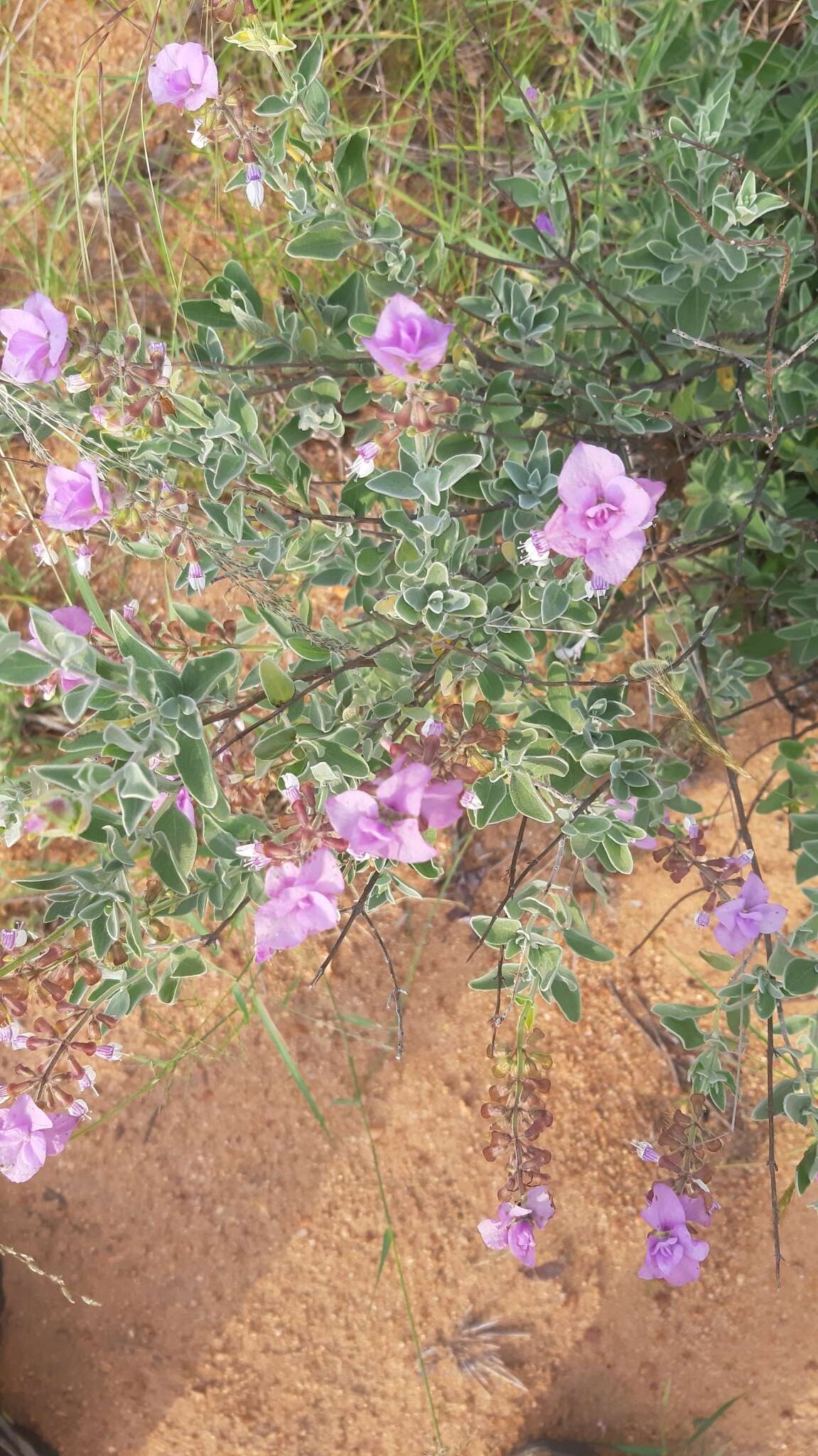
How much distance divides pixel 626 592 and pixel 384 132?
134 centimetres

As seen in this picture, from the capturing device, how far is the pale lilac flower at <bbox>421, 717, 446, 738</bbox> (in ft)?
5.08

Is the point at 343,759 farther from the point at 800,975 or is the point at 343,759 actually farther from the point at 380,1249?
the point at 380,1249

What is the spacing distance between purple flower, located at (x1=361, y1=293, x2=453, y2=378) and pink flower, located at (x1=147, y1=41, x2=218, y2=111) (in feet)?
1.90

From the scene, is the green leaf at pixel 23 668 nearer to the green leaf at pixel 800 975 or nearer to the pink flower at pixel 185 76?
the pink flower at pixel 185 76

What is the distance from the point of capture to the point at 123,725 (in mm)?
1581

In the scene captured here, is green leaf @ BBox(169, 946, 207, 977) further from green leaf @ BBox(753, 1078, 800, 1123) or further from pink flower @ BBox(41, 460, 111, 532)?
green leaf @ BBox(753, 1078, 800, 1123)

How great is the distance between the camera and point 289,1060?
8.20ft

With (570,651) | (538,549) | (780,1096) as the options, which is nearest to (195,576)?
(538,549)

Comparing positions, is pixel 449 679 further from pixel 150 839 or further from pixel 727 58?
pixel 727 58

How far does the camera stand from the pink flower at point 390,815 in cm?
131

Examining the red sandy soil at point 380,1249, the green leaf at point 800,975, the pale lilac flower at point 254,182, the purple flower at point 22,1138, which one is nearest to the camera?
the purple flower at point 22,1138

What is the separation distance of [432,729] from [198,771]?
0.33 meters

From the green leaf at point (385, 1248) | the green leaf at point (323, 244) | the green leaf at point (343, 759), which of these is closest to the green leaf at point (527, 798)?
the green leaf at point (343, 759)

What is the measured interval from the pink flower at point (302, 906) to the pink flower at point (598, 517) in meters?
0.54
